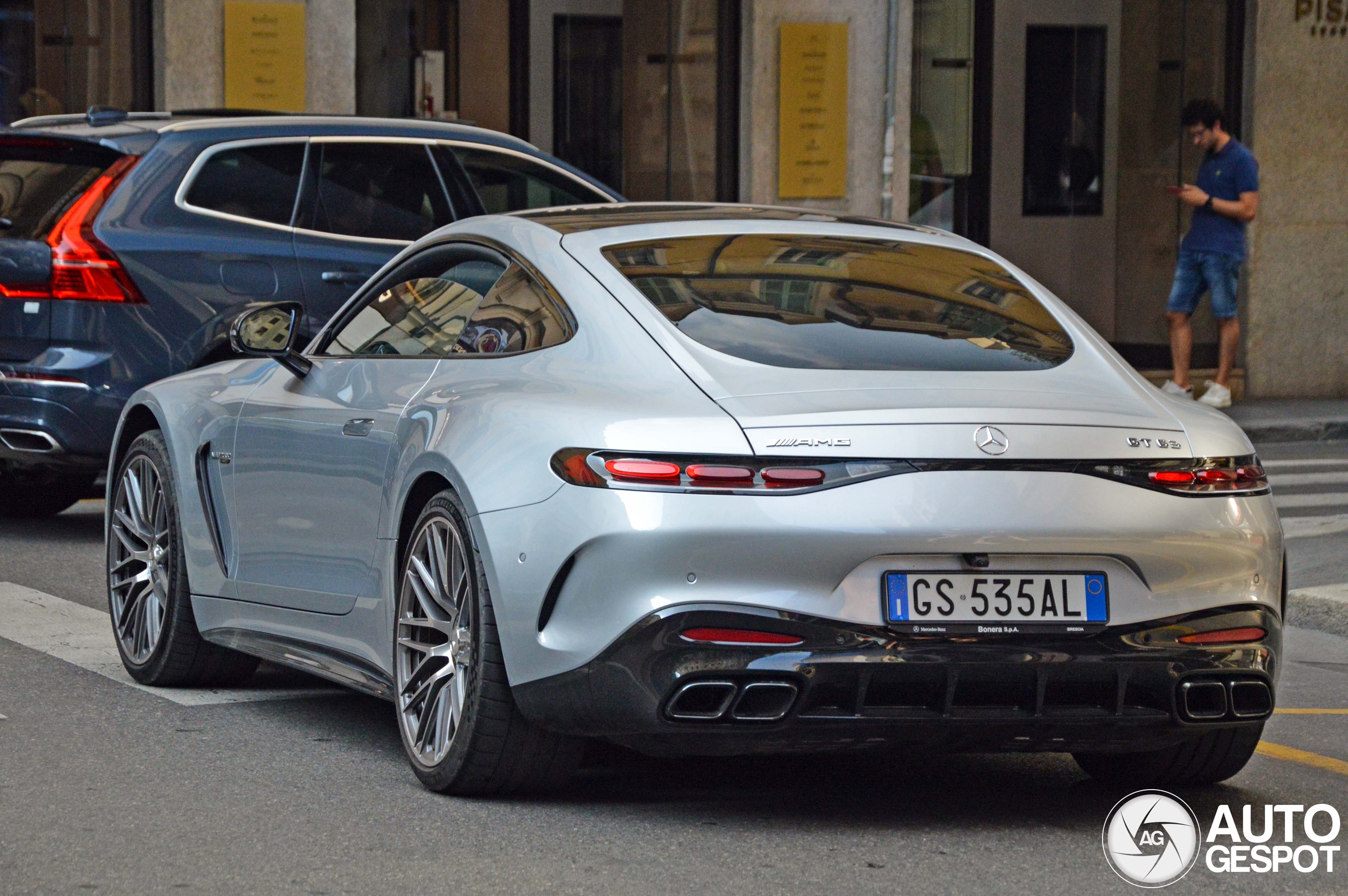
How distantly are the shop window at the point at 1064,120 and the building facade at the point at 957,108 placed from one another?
0.7 inches

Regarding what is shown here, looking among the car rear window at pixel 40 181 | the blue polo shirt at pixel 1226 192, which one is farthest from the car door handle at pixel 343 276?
the blue polo shirt at pixel 1226 192

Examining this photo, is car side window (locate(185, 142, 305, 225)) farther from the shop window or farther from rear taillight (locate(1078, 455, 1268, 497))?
the shop window

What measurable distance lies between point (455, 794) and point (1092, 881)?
1.46 metres

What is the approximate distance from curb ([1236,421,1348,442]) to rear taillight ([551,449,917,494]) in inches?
458

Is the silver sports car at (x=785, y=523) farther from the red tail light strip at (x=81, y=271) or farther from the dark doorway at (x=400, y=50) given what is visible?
the dark doorway at (x=400, y=50)

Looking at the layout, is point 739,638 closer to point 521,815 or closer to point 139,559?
point 521,815

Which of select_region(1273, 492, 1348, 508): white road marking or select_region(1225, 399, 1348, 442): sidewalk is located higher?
select_region(1273, 492, 1348, 508): white road marking

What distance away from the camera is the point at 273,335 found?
6285 mm

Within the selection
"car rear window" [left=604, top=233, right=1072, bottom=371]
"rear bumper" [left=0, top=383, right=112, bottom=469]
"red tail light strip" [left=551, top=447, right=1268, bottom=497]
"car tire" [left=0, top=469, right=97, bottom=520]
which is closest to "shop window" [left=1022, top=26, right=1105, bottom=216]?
"car tire" [left=0, top=469, right=97, bottom=520]

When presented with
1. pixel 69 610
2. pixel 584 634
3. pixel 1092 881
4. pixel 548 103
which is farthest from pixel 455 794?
pixel 548 103

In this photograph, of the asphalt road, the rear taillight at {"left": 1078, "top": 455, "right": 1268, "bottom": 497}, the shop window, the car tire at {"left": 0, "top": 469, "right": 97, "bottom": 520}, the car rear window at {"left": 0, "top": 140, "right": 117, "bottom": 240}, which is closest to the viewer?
the asphalt road

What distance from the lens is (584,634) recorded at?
465 cm

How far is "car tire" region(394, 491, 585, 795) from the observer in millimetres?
4883

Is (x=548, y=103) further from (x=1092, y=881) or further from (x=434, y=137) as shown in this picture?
(x=1092, y=881)
